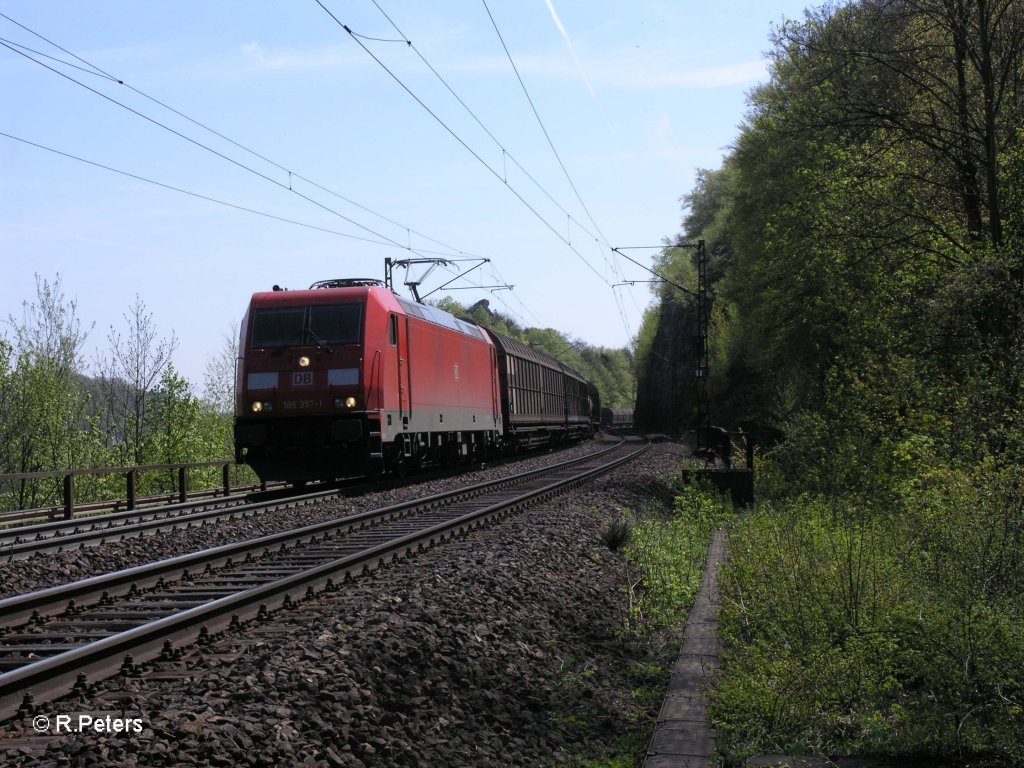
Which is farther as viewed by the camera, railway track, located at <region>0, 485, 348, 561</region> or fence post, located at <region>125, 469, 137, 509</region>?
fence post, located at <region>125, 469, 137, 509</region>

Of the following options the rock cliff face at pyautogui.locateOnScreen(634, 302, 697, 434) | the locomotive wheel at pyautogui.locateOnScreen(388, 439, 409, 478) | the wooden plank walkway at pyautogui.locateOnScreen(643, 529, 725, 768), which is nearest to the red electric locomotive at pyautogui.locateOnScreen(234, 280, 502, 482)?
the locomotive wheel at pyautogui.locateOnScreen(388, 439, 409, 478)

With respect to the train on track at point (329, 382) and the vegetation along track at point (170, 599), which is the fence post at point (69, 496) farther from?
the vegetation along track at point (170, 599)

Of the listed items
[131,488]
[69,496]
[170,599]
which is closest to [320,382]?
[131,488]

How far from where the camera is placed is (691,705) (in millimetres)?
5312

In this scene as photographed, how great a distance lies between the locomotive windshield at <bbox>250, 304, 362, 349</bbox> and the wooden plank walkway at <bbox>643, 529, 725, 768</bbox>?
36.9 feet

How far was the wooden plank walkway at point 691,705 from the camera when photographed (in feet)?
15.0

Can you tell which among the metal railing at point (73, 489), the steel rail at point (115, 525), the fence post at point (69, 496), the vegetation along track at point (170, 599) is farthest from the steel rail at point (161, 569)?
the fence post at point (69, 496)

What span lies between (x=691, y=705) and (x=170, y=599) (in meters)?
4.82

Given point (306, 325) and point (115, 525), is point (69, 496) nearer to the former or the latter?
point (115, 525)

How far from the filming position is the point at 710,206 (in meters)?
91.7

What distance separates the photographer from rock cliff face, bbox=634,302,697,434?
73250 mm

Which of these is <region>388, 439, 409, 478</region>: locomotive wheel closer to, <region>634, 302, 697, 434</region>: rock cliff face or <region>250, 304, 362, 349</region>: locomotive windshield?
<region>250, 304, 362, 349</region>: locomotive windshield

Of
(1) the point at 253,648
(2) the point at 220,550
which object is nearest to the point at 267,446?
(2) the point at 220,550

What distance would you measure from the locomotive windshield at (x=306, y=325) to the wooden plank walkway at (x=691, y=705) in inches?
443
